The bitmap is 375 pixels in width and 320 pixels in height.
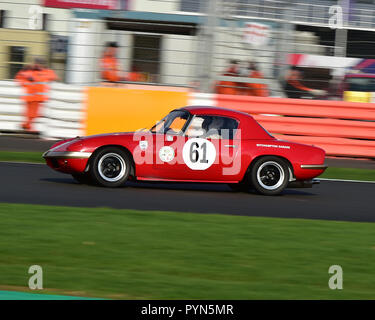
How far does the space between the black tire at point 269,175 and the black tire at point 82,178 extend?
2145 mm

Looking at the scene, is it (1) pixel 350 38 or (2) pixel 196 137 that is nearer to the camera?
(2) pixel 196 137

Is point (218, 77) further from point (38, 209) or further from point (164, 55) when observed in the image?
point (38, 209)

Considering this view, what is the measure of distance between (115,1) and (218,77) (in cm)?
619

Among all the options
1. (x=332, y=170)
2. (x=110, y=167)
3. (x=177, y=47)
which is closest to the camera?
(x=110, y=167)

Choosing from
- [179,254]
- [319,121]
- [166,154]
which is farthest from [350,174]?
[179,254]

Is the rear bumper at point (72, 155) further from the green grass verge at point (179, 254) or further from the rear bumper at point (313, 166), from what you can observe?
the rear bumper at point (313, 166)

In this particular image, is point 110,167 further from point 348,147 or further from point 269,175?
point 348,147

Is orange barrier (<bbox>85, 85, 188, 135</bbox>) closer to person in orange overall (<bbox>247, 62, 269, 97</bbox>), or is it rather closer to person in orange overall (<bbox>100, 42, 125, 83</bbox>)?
person in orange overall (<bbox>100, 42, 125, 83</bbox>)

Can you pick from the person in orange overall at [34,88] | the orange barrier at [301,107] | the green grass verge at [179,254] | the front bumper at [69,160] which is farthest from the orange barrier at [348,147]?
the green grass verge at [179,254]

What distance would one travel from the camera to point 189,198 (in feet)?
28.3

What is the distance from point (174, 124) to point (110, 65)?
5.41 m

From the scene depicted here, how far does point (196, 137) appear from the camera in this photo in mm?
8828

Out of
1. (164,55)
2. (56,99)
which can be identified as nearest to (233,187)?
(164,55)

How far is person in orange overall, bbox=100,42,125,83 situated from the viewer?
1385cm
